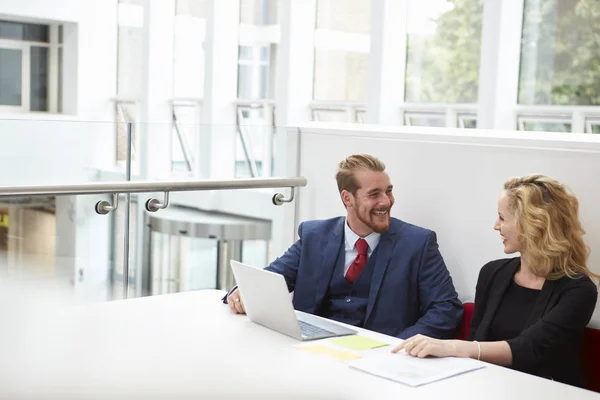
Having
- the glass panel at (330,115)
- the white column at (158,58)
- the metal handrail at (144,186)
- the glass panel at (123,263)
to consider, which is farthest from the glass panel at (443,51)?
the white column at (158,58)

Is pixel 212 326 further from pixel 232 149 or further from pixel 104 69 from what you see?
pixel 104 69

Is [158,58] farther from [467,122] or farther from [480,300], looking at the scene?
[480,300]

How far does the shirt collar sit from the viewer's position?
122 inches

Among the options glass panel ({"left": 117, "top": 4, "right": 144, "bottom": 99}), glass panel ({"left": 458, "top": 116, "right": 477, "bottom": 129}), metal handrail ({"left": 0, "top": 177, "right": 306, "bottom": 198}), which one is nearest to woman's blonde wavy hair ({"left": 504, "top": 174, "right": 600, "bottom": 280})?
metal handrail ({"left": 0, "top": 177, "right": 306, "bottom": 198})

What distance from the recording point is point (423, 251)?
3.03 metres

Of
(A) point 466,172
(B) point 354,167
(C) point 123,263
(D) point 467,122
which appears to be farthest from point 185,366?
(D) point 467,122

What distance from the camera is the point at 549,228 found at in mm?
2506

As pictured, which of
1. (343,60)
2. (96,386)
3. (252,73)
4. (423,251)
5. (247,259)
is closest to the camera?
(96,386)

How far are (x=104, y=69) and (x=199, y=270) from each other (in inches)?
177

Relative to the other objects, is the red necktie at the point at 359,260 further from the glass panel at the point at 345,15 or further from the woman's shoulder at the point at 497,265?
the glass panel at the point at 345,15

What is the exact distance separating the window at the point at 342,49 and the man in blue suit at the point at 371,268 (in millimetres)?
5899

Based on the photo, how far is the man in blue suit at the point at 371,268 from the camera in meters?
2.98

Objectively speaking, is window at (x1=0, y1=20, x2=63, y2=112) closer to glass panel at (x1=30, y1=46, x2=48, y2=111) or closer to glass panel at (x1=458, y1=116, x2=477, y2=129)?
glass panel at (x1=30, y1=46, x2=48, y2=111)

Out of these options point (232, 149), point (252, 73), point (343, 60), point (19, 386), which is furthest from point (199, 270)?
point (19, 386)
